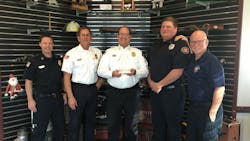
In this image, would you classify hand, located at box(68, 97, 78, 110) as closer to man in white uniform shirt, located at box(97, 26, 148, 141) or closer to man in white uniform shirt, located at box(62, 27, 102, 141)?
man in white uniform shirt, located at box(62, 27, 102, 141)

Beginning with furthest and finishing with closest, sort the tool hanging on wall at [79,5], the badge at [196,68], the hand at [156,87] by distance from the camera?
1. the tool hanging on wall at [79,5]
2. the hand at [156,87]
3. the badge at [196,68]

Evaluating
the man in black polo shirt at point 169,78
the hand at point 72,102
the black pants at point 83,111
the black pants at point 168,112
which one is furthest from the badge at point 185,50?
the hand at point 72,102

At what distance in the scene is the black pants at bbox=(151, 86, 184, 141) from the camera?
289 cm

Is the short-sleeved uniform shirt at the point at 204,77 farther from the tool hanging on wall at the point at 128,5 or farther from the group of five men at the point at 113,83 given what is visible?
the tool hanging on wall at the point at 128,5

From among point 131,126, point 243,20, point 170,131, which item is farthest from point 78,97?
point 243,20

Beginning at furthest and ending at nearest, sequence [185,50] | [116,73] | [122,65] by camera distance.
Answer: [122,65] → [116,73] → [185,50]

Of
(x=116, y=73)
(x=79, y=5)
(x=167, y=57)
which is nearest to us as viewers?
(x=167, y=57)

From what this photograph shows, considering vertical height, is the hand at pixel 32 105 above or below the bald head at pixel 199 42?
below

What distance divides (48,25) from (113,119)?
1884mm

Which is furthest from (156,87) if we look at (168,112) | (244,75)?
(244,75)

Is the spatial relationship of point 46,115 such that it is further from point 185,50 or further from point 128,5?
point 128,5

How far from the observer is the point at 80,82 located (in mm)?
3195

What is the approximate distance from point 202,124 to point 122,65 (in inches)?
50.5

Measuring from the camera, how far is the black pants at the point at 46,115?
122 inches
